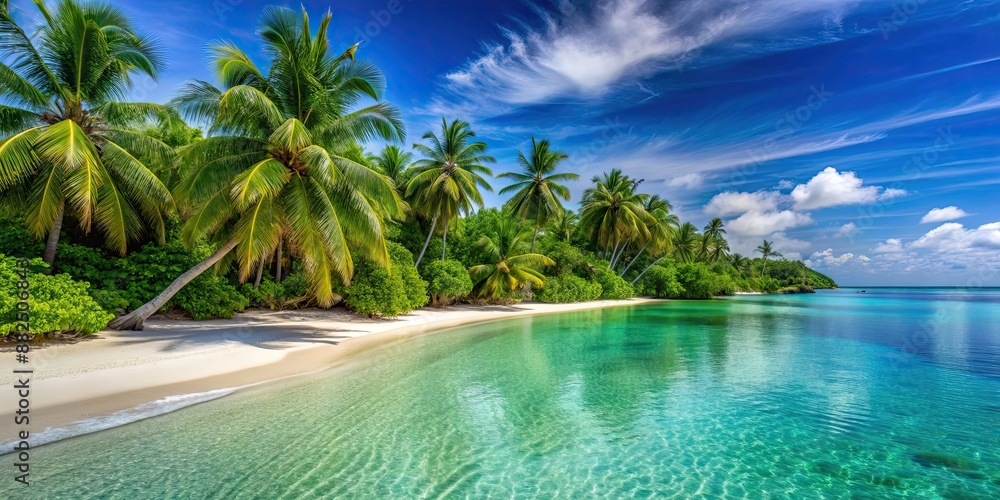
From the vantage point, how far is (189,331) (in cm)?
1227

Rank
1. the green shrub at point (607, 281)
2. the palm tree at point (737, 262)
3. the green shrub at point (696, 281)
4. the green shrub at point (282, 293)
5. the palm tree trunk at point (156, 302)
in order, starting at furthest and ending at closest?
the palm tree at point (737, 262) → the green shrub at point (696, 281) → the green shrub at point (607, 281) → the green shrub at point (282, 293) → the palm tree trunk at point (156, 302)

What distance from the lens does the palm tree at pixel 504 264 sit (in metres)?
27.1

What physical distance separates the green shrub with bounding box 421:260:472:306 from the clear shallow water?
41.8 ft

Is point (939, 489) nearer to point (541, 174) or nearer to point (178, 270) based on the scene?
point (178, 270)

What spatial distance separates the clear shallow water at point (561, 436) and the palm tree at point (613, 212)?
25320 millimetres

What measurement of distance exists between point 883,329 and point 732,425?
2178 cm

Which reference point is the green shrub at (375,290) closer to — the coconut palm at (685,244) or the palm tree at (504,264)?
the palm tree at (504,264)

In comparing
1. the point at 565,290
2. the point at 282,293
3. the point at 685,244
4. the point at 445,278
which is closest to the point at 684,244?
the point at 685,244

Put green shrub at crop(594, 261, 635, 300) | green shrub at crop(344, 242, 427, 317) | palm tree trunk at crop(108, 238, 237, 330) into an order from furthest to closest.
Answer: green shrub at crop(594, 261, 635, 300) < green shrub at crop(344, 242, 427, 317) < palm tree trunk at crop(108, 238, 237, 330)

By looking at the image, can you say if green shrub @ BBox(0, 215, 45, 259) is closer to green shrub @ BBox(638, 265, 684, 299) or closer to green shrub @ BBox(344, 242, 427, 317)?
green shrub @ BBox(344, 242, 427, 317)

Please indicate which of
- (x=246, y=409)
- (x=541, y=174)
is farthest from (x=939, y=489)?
(x=541, y=174)

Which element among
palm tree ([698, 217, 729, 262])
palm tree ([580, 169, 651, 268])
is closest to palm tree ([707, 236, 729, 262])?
palm tree ([698, 217, 729, 262])


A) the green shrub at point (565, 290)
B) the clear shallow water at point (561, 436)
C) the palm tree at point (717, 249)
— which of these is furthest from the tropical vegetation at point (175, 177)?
the palm tree at point (717, 249)

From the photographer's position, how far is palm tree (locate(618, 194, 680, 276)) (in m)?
39.7
